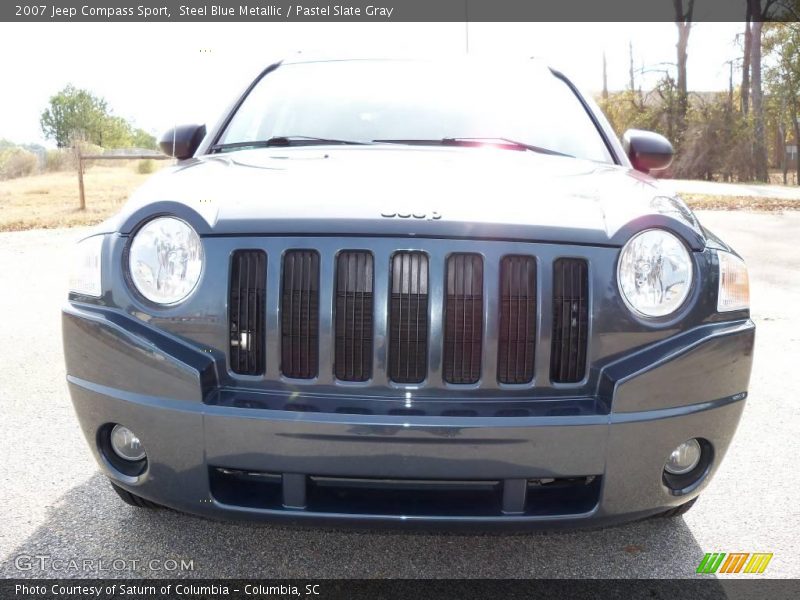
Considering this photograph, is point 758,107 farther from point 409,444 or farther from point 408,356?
point 409,444

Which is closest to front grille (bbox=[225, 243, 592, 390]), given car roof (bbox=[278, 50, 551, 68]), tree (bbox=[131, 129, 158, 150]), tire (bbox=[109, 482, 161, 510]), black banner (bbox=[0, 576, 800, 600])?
black banner (bbox=[0, 576, 800, 600])

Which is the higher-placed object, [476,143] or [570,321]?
[476,143]

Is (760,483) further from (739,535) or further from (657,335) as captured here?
(657,335)

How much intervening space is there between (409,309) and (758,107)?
31263 mm

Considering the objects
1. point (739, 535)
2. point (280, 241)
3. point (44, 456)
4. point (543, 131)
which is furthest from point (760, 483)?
point (44, 456)

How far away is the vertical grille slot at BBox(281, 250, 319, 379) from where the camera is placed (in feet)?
6.43

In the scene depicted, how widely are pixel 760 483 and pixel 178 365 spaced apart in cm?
240

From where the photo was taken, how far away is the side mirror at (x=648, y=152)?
10.8ft

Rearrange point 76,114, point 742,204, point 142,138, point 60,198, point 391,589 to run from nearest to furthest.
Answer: point 391,589, point 742,204, point 60,198, point 76,114, point 142,138

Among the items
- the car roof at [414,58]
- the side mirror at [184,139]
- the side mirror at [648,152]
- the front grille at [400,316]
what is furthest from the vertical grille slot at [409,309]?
the car roof at [414,58]

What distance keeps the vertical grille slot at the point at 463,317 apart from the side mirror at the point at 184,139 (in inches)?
75.4

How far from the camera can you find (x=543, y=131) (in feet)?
10.3

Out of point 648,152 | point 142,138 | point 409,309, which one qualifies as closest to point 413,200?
point 409,309

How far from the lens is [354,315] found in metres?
1.96
